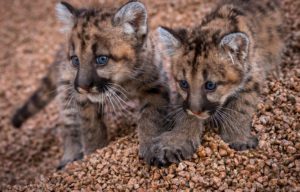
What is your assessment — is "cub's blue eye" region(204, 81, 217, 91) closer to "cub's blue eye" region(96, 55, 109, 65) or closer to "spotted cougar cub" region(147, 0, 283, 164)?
"spotted cougar cub" region(147, 0, 283, 164)

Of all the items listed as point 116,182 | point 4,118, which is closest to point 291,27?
point 116,182

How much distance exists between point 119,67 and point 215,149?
1103 mm

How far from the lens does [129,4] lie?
4.15m

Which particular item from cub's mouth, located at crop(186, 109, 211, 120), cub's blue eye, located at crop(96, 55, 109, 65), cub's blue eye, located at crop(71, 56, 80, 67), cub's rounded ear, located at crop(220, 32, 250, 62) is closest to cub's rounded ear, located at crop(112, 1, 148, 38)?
cub's blue eye, located at crop(96, 55, 109, 65)

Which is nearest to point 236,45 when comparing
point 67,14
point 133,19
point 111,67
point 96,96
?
point 133,19

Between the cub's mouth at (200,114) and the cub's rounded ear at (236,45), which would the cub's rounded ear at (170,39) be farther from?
the cub's mouth at (200,114)

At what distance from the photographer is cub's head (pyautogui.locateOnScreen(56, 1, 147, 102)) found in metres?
4.09

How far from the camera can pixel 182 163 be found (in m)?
3.75

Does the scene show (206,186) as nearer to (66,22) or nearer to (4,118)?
(66,22)

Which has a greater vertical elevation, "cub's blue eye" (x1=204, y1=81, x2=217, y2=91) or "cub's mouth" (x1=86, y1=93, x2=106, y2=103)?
"cub's blue eye" (x1=204, y1=81, x2=217, y2=91)

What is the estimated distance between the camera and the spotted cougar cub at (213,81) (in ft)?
12.6

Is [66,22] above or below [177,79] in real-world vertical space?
above

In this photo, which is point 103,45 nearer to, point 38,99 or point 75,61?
point 75,61

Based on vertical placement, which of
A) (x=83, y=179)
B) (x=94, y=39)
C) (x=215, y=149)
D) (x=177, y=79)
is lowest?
(x=83, y=179)
